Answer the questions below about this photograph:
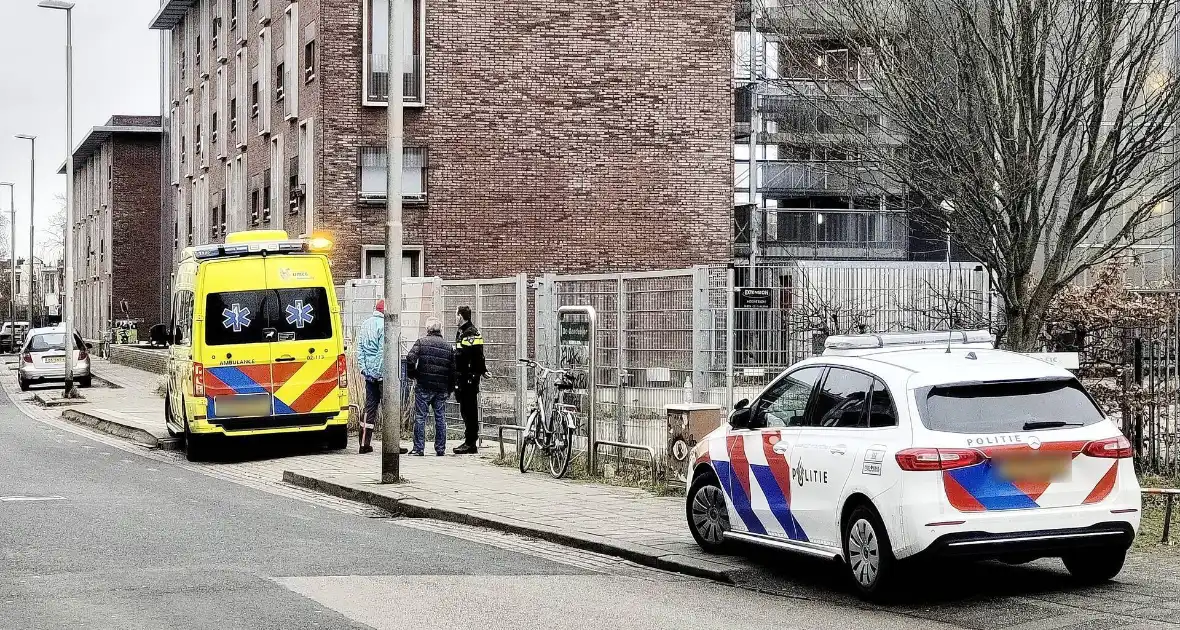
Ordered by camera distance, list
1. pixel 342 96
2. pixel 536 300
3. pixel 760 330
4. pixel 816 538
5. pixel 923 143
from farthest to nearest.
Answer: pixel 342 96, pixel 536 300, pixel 760 330, pixel 923 143, pixel 816 538

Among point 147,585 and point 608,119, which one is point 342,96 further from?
point 147,585

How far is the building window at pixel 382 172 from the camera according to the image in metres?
38.4

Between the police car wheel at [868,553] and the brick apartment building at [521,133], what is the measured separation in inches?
1177

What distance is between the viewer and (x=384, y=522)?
Result: 1330cm

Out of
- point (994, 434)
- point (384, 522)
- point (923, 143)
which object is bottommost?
point (384, 522)

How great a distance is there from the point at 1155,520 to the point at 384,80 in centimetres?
2970

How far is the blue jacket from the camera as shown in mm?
19984

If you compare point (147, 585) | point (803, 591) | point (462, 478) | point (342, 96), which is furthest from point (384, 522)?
point (342, 96)

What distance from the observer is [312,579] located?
9734 millimetres

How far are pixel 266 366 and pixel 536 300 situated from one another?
12.3 feet

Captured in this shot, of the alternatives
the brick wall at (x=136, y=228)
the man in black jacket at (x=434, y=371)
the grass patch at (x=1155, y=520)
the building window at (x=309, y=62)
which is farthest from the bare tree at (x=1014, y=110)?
the brick wall at (x=136, y=228)

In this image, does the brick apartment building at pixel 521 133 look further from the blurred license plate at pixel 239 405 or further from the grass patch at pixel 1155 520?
the grass patch at pixel 1155 520

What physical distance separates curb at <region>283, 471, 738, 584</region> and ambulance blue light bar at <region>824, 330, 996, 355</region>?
1651 mm

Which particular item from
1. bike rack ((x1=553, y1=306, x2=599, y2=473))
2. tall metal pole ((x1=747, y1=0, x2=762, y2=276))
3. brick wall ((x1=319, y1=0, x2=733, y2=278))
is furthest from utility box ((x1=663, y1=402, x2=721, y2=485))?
tall metal pole ((x1=747, y1=0, x2=762, y2=276))
